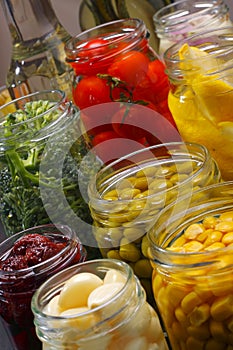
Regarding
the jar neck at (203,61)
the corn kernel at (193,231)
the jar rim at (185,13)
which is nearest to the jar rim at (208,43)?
the jar neck at (203,61)

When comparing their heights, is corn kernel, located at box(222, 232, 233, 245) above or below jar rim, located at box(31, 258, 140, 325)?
above

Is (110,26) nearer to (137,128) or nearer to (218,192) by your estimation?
(137,128)

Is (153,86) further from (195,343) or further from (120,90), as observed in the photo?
(195,343)

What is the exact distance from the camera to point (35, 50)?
3.22 feet

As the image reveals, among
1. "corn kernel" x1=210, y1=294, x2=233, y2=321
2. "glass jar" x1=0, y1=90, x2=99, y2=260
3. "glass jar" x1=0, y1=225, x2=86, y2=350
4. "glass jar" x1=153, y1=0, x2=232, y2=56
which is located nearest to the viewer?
"corn kernel" x1=210, y1=294, x2=233, y2=321

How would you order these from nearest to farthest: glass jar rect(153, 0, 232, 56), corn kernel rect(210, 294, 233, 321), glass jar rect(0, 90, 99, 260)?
1. corn kernel rect(210, 294, 233, 321)
2. glass jar rect(0, 90, 99, 260)
3. glass jar rect(153, 0, 232, 56)

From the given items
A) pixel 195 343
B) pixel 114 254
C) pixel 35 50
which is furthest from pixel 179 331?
pixel 35 50

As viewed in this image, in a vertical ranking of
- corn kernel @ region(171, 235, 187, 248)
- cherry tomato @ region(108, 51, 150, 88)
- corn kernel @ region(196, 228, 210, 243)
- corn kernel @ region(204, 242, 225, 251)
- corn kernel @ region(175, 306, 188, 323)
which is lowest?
corn kernel @ region(175, 306, 188, 323)

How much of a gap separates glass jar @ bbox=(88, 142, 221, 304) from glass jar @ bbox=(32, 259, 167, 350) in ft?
0.26

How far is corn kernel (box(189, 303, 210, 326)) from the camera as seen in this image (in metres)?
0.51

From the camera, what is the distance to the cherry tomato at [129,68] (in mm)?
784

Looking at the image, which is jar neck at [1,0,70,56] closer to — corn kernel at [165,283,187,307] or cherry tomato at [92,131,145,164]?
cherry tomato at [92,131,145,164]

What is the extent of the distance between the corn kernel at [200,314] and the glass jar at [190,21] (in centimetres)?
45

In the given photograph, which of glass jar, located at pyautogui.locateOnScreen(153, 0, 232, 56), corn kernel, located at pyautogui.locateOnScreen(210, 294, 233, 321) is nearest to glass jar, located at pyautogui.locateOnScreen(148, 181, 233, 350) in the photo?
corn kernel, located at pyautogui.locateOnScreen(210, 294, 233, 321)
